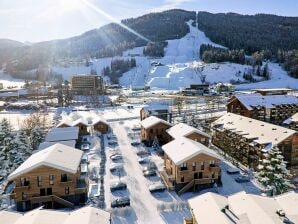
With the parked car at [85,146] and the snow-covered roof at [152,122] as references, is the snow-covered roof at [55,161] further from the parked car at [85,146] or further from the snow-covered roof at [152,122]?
the snow-covered roof at [152,122]

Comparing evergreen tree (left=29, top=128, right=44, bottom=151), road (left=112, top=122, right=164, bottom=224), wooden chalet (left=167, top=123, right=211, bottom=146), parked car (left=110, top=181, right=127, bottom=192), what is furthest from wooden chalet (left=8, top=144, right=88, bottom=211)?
wooden chalet (left=167, top=123, right=211, bottom=146)

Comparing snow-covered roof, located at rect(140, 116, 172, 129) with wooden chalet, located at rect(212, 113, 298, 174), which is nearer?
wooden chalet, located at rect(212, 113, 298, 174)

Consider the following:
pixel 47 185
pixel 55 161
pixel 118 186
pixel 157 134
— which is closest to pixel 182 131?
pixel 157 134

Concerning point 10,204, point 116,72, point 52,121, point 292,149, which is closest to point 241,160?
point 292,149

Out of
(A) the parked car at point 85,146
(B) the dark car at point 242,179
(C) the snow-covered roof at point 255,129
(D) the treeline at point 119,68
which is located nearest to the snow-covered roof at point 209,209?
(B) the dark car at point 242,179

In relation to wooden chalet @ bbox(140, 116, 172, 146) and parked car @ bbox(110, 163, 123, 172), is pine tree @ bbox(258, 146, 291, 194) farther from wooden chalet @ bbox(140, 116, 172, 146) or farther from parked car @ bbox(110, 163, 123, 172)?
wooden chalet @ bbox(140, 116, 172, 146)

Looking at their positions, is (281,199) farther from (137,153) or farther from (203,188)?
(137,153)
